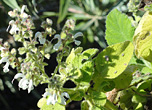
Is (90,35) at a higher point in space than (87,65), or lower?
higher

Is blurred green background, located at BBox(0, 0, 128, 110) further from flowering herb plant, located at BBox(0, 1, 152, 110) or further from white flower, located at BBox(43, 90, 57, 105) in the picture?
white flower, located at BBox(43, 90, 57, 105)

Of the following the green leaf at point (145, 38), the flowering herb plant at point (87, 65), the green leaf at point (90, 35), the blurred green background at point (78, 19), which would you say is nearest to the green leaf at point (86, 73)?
the flowering herb plant at point (87, 65)

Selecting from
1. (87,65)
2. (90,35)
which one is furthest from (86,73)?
(90,35)

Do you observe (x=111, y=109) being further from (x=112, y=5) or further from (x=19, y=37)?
(x=112, y=5)

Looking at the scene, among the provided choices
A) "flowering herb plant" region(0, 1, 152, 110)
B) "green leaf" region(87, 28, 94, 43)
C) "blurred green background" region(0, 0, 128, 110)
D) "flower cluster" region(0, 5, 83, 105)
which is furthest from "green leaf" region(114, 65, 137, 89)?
"green leaf" region(87, 28, 94, 43)

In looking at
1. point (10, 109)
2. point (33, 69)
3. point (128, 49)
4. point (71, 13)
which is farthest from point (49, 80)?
point (10, 109)

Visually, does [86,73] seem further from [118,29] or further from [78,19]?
[78,19]

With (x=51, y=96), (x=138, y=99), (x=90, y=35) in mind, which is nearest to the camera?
(x=51, y=96)
